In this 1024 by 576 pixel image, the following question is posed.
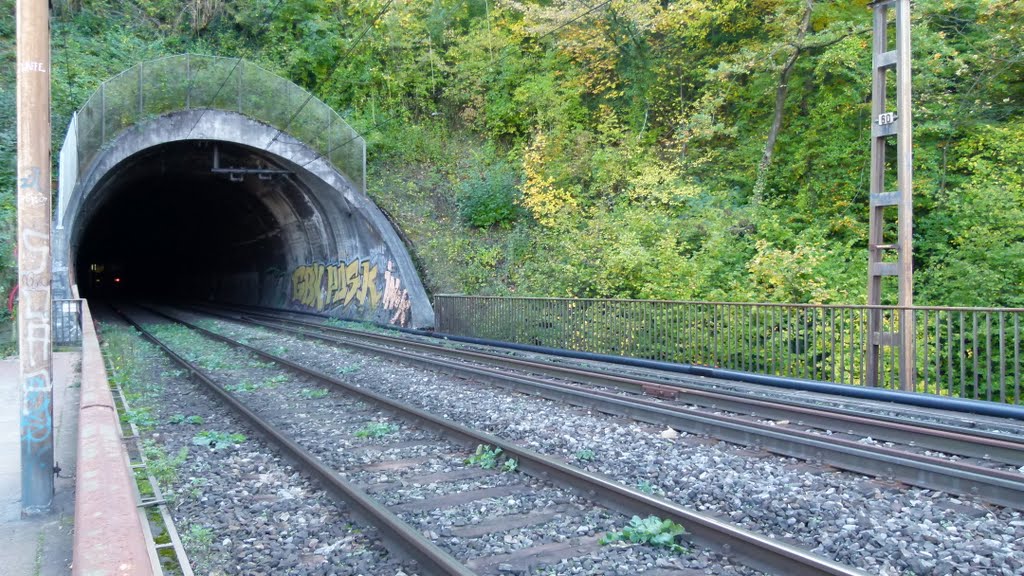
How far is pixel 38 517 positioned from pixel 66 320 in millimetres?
12947

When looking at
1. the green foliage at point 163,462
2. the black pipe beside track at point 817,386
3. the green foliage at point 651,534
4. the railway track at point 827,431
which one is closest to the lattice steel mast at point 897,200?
the black pipe beside track at point 817,386

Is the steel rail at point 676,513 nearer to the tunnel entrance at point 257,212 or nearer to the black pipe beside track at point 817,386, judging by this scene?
the black pipe beside track at point 817,386

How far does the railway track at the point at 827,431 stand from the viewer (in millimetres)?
5320

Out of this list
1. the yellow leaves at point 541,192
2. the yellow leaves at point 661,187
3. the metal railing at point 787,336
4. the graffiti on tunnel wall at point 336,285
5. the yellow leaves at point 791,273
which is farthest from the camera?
the graffiti on tunnel wall at point 336,285

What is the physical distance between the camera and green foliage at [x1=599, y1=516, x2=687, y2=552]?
430cm

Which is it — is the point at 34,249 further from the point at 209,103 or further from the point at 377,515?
the point at 209,103

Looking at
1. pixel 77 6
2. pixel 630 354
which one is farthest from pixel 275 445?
pixel 77 6

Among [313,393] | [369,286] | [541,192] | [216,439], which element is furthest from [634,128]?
[216,439]

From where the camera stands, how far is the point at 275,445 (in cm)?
705

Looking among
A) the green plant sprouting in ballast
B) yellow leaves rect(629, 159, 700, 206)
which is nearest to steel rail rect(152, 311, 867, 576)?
the green plant sprouting in ballast

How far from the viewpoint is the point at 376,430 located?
7.57 m

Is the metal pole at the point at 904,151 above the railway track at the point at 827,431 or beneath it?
above

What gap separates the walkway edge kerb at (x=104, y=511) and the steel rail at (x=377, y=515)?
142 cm

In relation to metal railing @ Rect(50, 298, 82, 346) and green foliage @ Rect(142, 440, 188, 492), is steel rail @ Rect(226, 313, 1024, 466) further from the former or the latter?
metal railing @ Rect(50, 298, 82, 346)
